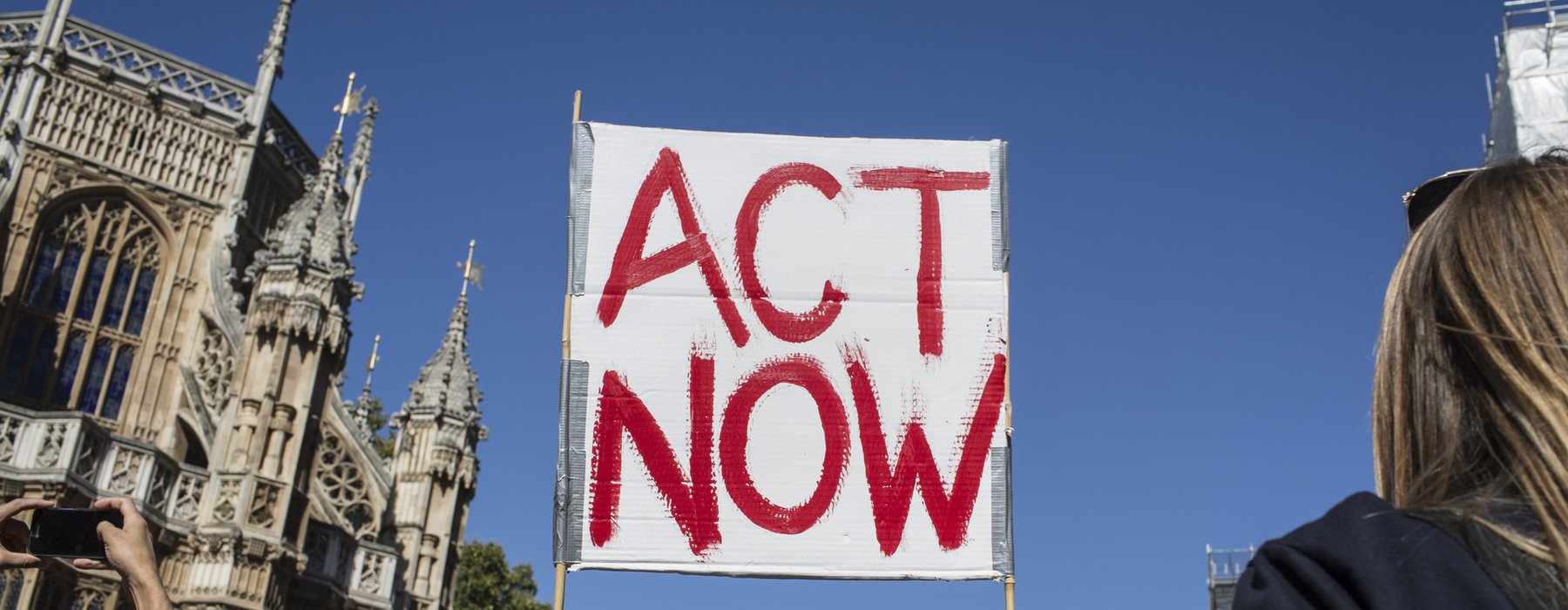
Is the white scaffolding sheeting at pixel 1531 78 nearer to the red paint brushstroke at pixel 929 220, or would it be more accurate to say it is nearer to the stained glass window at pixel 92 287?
the red paint brushstroke at pixel 929 220

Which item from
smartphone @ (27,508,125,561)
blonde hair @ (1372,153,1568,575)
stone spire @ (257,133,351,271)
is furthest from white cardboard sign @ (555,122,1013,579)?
stone spire @ (257,133,351,271)

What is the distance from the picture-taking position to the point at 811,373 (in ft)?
18.5

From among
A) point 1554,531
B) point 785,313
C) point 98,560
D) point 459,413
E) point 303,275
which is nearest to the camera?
point 1554,531

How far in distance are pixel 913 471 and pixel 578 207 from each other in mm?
1879

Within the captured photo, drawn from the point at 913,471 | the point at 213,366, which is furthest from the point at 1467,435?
the point at 213,366

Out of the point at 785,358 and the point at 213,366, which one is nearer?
the point at 785,358

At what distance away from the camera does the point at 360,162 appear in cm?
2927

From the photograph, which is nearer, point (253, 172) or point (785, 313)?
point (785, 313)

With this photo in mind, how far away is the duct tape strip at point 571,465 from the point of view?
→ 537cm

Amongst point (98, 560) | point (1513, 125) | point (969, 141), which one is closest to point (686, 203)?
point (969, 141)

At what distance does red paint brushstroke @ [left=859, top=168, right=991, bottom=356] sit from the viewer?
579cm

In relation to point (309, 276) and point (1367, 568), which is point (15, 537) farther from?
point (309, 276)

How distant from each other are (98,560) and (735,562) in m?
2.72

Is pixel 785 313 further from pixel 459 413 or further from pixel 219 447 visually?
pixel 459 413
